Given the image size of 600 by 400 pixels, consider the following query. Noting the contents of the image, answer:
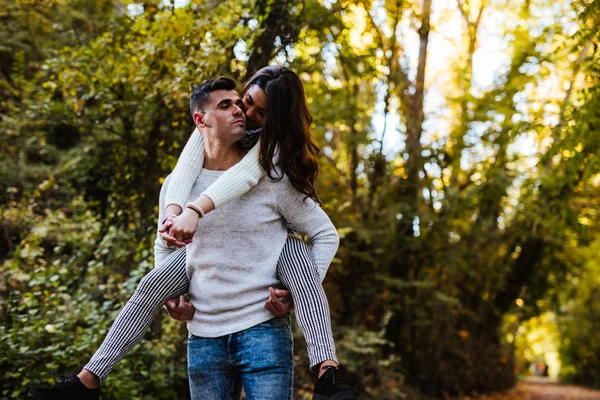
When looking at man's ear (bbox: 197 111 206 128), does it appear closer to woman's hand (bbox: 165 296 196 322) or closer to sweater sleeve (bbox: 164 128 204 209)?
sweater sleeve (bbox: 164 128 204 209)

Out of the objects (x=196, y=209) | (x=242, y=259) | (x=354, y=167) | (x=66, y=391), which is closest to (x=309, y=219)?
(x=242, y=259)

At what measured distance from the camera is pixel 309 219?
223 centimetres

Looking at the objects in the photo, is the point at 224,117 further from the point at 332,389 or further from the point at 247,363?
the point at 332,389

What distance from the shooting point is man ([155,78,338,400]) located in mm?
2053

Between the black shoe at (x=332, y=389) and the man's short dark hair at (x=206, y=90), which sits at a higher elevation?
the man's short dark hair at (x=206, y=90)

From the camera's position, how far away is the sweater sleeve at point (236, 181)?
2025 millimetres

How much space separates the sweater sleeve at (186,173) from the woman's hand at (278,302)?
423 millimetres

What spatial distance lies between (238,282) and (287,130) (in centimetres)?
55

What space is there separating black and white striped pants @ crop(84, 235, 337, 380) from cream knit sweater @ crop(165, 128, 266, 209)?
0.23 meters

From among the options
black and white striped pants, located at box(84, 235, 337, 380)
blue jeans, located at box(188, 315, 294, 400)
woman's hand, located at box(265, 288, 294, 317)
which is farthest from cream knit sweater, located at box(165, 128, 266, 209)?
blue jeans, located at box(188, 315, 294, 400)

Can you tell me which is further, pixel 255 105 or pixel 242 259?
pixel 255 105

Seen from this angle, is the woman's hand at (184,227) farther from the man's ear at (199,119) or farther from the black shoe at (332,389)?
the black shoe at (332,389)

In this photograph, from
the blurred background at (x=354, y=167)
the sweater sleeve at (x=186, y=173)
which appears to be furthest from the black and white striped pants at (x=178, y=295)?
the blurred background at (x=354, y=167)

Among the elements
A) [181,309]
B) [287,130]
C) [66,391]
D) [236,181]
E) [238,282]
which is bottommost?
[66,391]
